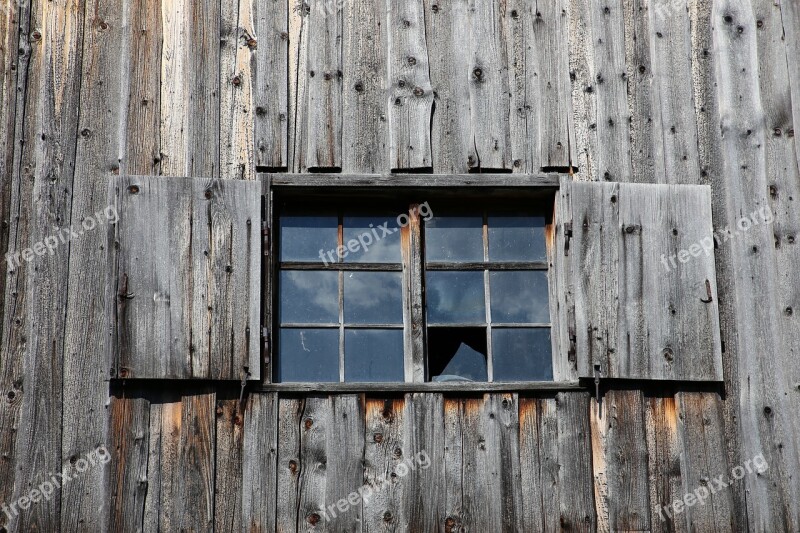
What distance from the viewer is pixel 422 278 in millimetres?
5293

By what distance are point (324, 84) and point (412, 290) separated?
1161 mm

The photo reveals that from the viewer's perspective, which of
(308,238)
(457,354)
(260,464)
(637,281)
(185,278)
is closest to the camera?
(260,464)

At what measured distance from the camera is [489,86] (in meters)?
5.44

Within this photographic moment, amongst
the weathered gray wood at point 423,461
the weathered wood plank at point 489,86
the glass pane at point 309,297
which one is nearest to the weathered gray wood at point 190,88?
the glass pane at point 309,297

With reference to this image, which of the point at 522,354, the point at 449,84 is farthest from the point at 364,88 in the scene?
the point at 522,354

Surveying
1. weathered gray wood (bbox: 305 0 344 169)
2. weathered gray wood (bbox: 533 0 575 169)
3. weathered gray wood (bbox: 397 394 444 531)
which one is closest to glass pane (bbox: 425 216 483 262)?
weathered gray wood (bbox: 533 0 575 169)

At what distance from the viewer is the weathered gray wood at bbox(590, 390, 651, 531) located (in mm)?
4914

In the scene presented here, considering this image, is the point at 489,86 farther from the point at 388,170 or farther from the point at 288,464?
the point at 288,464

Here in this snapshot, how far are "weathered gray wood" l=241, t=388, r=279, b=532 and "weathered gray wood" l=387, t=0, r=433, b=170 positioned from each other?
54.3 inches

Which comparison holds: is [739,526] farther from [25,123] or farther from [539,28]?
[25,123]

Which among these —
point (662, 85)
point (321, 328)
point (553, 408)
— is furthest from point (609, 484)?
point (662, 85)

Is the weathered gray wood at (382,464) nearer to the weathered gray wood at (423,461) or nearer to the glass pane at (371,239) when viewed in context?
the weathered gray wood at (423,461)

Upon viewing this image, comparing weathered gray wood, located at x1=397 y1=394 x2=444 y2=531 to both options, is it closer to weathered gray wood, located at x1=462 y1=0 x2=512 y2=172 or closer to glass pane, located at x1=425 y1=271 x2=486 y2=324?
glass pane, located at x1=425 y1=271 x2=486 y2=324

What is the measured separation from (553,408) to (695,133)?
166 cm
